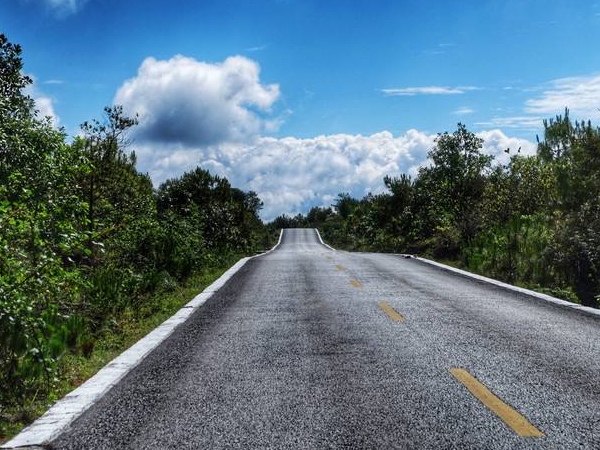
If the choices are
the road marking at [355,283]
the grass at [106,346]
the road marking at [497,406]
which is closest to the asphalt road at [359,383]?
the road marking at [497,406]

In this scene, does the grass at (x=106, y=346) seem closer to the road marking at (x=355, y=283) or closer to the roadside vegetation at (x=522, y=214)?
the road marking at (x=355, y=283)

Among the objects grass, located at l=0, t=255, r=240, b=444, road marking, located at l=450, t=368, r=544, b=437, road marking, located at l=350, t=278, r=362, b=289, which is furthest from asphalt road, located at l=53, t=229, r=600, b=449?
road marking, located at l=350, t=278, r=362, b=289

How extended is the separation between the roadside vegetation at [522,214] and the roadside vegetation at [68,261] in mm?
9024

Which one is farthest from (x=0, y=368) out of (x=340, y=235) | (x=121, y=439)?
(x=340, y=235)

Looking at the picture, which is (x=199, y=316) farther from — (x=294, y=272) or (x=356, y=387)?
(x=294, y=272)

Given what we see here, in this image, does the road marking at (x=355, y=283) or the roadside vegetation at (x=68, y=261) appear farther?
the road marking at (x=355, y=283)

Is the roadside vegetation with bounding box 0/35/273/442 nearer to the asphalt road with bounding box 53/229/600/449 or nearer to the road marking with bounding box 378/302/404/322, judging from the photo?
the asphalt road with bounding box 53/229/600/449

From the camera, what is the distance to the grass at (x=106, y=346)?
455 centimetres

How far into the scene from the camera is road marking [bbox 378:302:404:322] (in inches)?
342

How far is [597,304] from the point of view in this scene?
12.8 metres

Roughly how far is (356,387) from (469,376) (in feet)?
3.77

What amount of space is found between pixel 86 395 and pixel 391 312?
17.8 ft

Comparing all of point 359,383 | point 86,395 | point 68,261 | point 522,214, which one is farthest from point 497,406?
point 522,214

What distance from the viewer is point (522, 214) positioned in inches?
851
